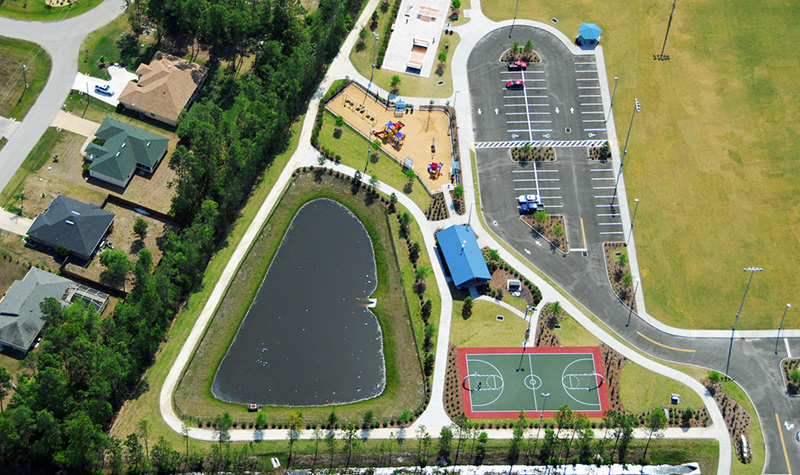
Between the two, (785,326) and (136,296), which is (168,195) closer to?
(136,296)

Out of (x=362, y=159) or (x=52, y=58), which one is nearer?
(x=362, y=159)

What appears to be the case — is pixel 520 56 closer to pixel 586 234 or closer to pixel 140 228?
pixel 586 234

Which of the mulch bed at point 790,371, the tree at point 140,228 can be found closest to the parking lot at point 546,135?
the mulch bed at point 790,371

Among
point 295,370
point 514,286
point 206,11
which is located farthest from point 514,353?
point 206,11

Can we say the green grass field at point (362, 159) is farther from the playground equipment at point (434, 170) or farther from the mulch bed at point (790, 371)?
the mulch bed at point (790, 371)

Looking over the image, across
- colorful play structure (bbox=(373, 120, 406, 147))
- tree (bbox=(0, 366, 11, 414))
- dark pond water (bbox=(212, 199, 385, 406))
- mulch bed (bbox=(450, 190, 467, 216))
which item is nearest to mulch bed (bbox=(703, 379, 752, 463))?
mulch bed (bbox=(450, 190, 467, 216))

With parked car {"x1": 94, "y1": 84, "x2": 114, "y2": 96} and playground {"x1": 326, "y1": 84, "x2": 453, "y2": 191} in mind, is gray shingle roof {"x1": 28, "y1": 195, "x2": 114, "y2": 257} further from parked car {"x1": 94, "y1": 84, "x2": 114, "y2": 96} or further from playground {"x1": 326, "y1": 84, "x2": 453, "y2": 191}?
playground {"x1": 326, "y1": 84, "x2": 453, "y2": 191}

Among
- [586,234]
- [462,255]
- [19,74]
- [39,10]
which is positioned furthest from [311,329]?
[39,10]
